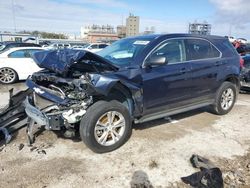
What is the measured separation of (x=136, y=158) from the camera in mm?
3996

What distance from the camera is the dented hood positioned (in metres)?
3.99

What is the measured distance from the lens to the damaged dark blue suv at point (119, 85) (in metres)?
3.86

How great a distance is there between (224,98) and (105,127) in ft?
11.0

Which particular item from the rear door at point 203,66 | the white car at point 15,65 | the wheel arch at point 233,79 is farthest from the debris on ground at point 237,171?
the white car at point 15,65

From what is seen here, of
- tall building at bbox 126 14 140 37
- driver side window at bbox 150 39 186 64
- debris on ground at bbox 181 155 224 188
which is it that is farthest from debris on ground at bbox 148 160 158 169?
tall building at bbox 126 14 140 37

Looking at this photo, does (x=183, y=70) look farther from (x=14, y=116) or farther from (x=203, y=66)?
(x=14, y=116)

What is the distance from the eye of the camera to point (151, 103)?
4574 millimetres

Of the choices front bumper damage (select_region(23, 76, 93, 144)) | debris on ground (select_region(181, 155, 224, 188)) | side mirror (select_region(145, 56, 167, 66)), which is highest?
side mirror (select_region(145, 56, 167, 66))

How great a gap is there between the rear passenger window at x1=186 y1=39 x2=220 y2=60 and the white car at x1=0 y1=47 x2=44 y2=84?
22.1 feet

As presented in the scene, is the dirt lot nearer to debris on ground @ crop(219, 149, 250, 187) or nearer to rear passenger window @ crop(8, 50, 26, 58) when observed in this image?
debris on ground @ crop(219, 149, 250, 187)

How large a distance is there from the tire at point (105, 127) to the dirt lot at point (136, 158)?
0.57 feet

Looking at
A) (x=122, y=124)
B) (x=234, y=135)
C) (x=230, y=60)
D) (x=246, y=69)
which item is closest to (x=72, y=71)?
(x=122, y=124)

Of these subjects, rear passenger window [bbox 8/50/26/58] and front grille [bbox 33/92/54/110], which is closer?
front grille [bbox 33/92/54/110]

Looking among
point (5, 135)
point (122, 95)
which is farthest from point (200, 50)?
point (5, 135)
